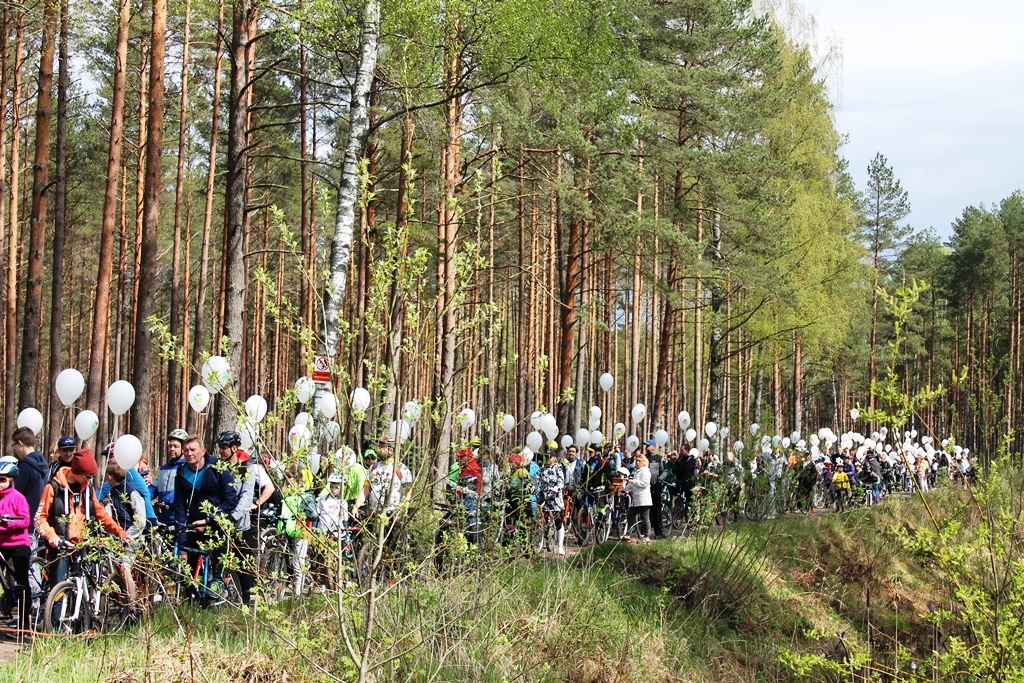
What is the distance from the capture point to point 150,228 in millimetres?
14633

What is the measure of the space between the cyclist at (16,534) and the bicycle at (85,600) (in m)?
0.46

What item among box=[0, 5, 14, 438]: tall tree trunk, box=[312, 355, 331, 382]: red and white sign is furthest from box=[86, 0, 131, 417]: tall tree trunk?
box=[312, 355, 331, 382]: red and white sign

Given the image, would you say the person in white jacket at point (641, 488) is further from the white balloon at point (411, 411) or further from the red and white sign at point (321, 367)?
the white balloon at point (411, 411)

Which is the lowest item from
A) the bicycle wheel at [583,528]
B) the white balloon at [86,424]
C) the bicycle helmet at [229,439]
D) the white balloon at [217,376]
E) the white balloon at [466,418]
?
the bicycle wheel at [583,528]

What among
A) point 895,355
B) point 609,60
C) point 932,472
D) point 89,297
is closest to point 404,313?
point 895,355

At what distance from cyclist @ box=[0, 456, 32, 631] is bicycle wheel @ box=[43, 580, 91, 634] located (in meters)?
0.44

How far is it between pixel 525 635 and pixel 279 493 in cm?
236

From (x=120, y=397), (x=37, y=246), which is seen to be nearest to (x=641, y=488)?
(x=120, y=397)

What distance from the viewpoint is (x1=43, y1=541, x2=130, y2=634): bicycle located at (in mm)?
7141

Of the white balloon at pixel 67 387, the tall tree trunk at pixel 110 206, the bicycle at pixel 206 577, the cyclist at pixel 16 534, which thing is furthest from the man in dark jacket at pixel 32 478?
the tall tree trunk at pixel 110 206

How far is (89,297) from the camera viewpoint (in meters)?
40.0

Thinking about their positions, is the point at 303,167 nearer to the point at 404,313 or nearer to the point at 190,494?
the point at 190,494

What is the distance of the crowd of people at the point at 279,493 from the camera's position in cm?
461

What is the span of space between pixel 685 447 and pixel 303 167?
509 inches
